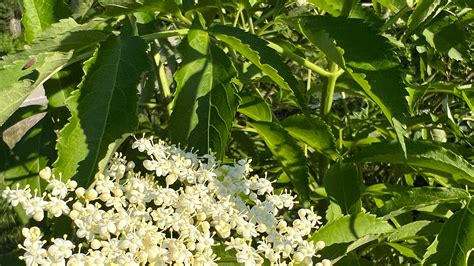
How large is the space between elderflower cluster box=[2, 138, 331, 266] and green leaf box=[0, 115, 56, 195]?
0.16 m

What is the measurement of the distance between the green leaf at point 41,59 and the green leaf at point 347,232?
1.29 ft

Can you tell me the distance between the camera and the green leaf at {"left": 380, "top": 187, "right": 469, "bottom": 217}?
1.00m

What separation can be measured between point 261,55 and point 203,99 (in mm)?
96

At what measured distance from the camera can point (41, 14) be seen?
101cm

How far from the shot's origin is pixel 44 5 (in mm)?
1013

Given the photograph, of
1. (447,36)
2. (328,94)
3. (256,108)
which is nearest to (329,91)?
(328,94)

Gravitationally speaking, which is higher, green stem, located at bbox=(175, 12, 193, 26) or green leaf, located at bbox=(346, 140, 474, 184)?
green stem, located at bbox=(175, 12, 193, 26)

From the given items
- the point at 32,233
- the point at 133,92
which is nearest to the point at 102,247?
the point at 32,233

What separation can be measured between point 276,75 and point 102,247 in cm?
28

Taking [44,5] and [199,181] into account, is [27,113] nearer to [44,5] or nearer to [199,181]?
[44,5]

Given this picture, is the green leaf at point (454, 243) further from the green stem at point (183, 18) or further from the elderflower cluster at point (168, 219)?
the green stem at point (183, 18)


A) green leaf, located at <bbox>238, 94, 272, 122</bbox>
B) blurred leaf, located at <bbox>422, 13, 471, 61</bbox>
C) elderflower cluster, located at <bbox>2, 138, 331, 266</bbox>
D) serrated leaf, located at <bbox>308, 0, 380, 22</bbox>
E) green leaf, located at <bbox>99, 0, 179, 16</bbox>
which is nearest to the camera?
elderflower cluster, located at <bbox>2, 138, 331, 266</bbox>

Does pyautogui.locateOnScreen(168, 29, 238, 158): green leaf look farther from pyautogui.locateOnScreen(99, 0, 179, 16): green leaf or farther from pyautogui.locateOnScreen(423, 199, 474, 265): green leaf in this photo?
pyautogui.locateOnScreen(423, 199, 474, 265): green leaf

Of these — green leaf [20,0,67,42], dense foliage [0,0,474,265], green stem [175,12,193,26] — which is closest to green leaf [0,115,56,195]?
dense foliage [0,0,474,265]
